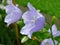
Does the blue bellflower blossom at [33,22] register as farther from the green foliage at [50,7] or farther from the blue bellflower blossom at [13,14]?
the green foliage at [50,7]

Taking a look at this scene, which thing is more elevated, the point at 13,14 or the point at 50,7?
the point at 13,14

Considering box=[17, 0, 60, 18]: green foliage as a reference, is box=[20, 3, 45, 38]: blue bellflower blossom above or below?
above

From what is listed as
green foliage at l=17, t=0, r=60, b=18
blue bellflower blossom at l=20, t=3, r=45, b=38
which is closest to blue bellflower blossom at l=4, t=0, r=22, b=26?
blue bellflower blossom at l=20, t=3, r=45, b=38

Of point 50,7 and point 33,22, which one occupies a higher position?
point 33,22

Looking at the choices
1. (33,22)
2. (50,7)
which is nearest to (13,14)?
(33,22)

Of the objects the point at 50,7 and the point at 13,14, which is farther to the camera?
the point at 50,7

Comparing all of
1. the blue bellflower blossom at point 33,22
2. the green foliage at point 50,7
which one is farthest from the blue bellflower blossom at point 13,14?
the green foliage at point 50,7

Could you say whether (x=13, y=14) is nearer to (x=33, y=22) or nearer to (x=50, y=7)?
(x=33, y=22)

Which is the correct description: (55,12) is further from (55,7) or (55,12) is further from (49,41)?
(49,41)

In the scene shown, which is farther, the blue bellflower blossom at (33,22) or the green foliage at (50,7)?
the green foliage at (50,7)

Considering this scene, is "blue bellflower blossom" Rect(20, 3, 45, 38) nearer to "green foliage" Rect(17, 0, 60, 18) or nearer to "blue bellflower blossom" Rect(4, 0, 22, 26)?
"blue bellflower blossom" Rect(4, 0, 22, 26)

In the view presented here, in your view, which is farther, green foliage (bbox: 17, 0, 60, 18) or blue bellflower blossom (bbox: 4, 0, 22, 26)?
green foliage (bbox: 17, 0, 60, 18)
